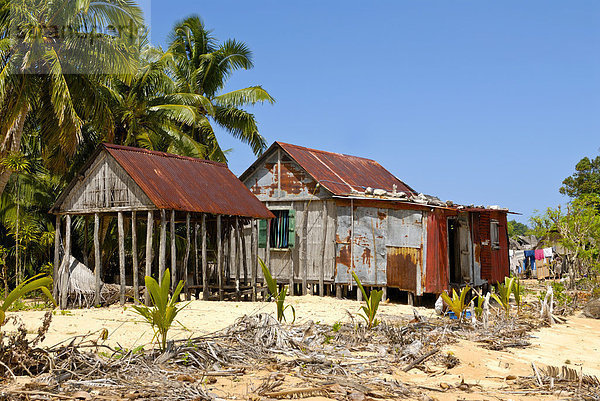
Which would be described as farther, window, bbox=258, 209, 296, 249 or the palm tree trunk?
window, bbox=258, 209, 296, 249

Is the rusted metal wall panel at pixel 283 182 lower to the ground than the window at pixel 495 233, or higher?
higher

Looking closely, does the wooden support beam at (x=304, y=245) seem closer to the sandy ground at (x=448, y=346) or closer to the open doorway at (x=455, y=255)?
the sandy ground at (x=448, y=346)

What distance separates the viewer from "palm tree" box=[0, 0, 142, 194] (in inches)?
611

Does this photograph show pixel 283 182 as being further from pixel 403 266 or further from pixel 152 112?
pixel 152 112

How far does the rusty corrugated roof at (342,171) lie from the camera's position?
1844cm

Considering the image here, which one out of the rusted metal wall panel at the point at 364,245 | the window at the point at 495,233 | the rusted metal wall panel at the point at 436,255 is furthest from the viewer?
the window at the point at 495,233

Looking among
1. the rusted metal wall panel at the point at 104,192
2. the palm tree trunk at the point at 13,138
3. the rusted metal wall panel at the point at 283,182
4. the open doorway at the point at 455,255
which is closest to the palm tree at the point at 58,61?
the palm tree trunk at the point at 13,138

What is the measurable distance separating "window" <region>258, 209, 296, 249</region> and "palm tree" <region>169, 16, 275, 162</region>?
565 centimetres

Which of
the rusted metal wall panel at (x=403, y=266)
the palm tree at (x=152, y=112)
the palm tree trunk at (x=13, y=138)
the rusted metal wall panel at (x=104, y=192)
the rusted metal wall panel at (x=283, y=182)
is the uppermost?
the palm tree at (x=152, y=112)

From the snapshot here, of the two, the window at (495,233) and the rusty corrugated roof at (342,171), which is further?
the window at (495,233)

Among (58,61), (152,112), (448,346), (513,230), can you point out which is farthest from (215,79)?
(513,230)

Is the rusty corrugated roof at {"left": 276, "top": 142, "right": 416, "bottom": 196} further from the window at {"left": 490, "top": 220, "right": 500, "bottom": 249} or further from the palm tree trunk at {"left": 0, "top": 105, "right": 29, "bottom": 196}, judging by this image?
the palm tree trunk at {"left": 0, "top": 105, "right": 29, "bottom": 196}

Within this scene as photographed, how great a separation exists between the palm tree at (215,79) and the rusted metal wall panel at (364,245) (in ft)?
25.4

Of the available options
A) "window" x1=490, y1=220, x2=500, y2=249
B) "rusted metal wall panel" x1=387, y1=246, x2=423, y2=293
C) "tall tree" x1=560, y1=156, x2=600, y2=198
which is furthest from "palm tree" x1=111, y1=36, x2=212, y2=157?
"tall tree" x1=560, y1=156, x2=600, y2=198
